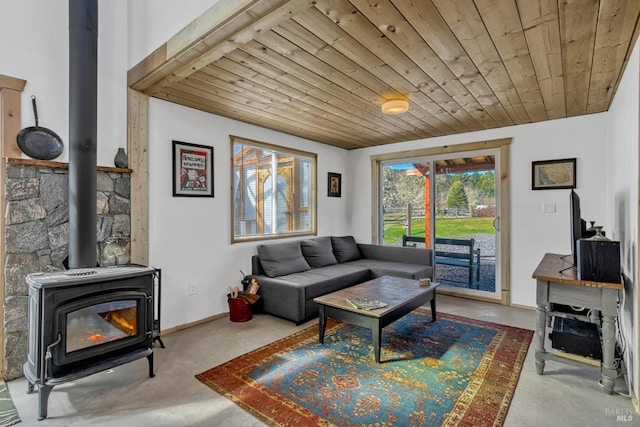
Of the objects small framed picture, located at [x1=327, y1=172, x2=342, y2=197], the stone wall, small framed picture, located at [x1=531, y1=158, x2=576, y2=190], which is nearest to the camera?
the stone wall

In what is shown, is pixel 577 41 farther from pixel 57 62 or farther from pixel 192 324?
pixel 192 324

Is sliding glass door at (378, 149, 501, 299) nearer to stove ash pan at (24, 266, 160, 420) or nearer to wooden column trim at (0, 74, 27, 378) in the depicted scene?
stove ash pan at (24, 266, 160, 420)

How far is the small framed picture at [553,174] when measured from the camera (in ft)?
12.2

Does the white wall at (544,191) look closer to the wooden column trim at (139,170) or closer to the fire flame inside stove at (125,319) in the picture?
the wooden column trim at (139,170)

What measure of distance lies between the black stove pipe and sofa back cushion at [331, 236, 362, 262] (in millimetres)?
3263

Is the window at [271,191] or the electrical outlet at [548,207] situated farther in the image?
the window at [271,191]

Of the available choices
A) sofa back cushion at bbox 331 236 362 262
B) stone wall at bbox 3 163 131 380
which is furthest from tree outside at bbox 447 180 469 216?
stone wall at bbox 3 163 131 380

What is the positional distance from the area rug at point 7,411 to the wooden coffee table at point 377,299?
2.04 metres

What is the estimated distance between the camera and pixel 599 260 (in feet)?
6.74

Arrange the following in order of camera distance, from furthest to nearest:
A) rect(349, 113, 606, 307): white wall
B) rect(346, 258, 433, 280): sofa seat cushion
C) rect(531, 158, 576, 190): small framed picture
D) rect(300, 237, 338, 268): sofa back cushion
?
rect(300, 237, 338, 268): sofa back cushion, rect(346, 258, 433, 280): sofa seat cushion, rect(531, 158, 576, 190): small framed picture, rect(349, 113, 606, 307): white wall

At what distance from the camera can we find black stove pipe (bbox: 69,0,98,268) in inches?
91.0

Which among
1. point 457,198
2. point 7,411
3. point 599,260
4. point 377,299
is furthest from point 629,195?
point 7,411

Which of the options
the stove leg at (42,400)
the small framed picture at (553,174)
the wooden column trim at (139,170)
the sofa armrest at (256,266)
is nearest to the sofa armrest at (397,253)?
the small framed picture at (553,174)

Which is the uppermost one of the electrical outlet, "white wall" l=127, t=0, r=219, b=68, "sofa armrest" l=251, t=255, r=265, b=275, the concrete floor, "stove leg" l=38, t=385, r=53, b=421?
"white wall" l=127, t=0, r=219, b=68
